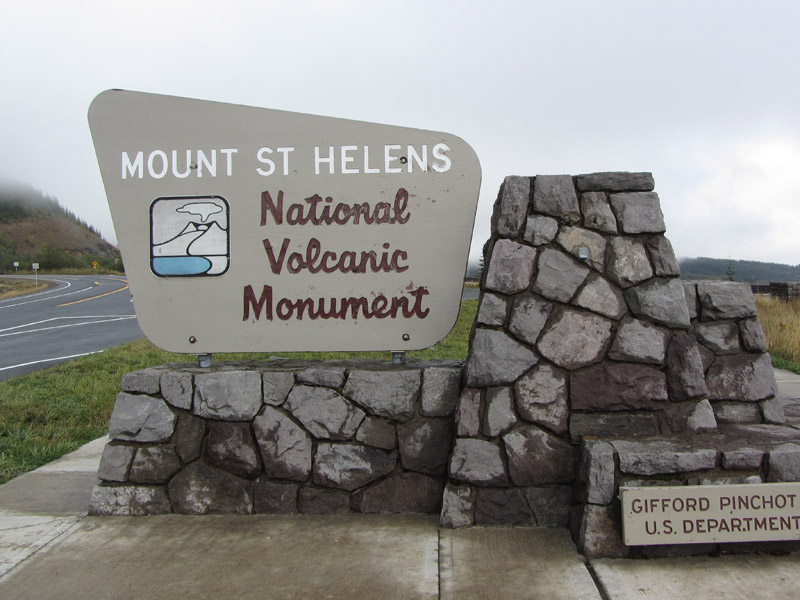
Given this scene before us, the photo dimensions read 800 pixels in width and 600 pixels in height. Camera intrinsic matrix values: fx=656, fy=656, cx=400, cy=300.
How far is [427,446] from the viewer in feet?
12.4

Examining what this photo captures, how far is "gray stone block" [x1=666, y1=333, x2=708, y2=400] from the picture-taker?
3.49 metres

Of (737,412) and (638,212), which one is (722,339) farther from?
(638,212)

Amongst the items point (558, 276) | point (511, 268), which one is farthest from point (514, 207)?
point (558, 276)

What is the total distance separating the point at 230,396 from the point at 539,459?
1.82 meters

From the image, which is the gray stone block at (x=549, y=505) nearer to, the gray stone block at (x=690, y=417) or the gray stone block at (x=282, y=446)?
the gray stone block at (x=690, y=417)


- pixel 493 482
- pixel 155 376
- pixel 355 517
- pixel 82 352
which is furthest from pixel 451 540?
pixel 82 352

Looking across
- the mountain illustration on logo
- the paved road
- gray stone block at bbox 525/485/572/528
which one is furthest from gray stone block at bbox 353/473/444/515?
the paved road

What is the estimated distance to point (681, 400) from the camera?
3.50 metres

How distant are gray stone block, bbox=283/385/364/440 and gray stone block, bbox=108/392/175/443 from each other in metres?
0.76

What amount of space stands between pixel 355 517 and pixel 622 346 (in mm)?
1766

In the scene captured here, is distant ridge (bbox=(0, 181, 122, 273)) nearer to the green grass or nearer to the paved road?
the paved road

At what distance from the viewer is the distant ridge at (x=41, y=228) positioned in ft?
377

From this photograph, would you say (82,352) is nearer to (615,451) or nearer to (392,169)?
(392,169)

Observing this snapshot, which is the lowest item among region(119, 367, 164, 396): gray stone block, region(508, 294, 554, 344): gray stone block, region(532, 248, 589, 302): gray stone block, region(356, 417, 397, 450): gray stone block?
region(356, 417, 397, 450): gray stone block
